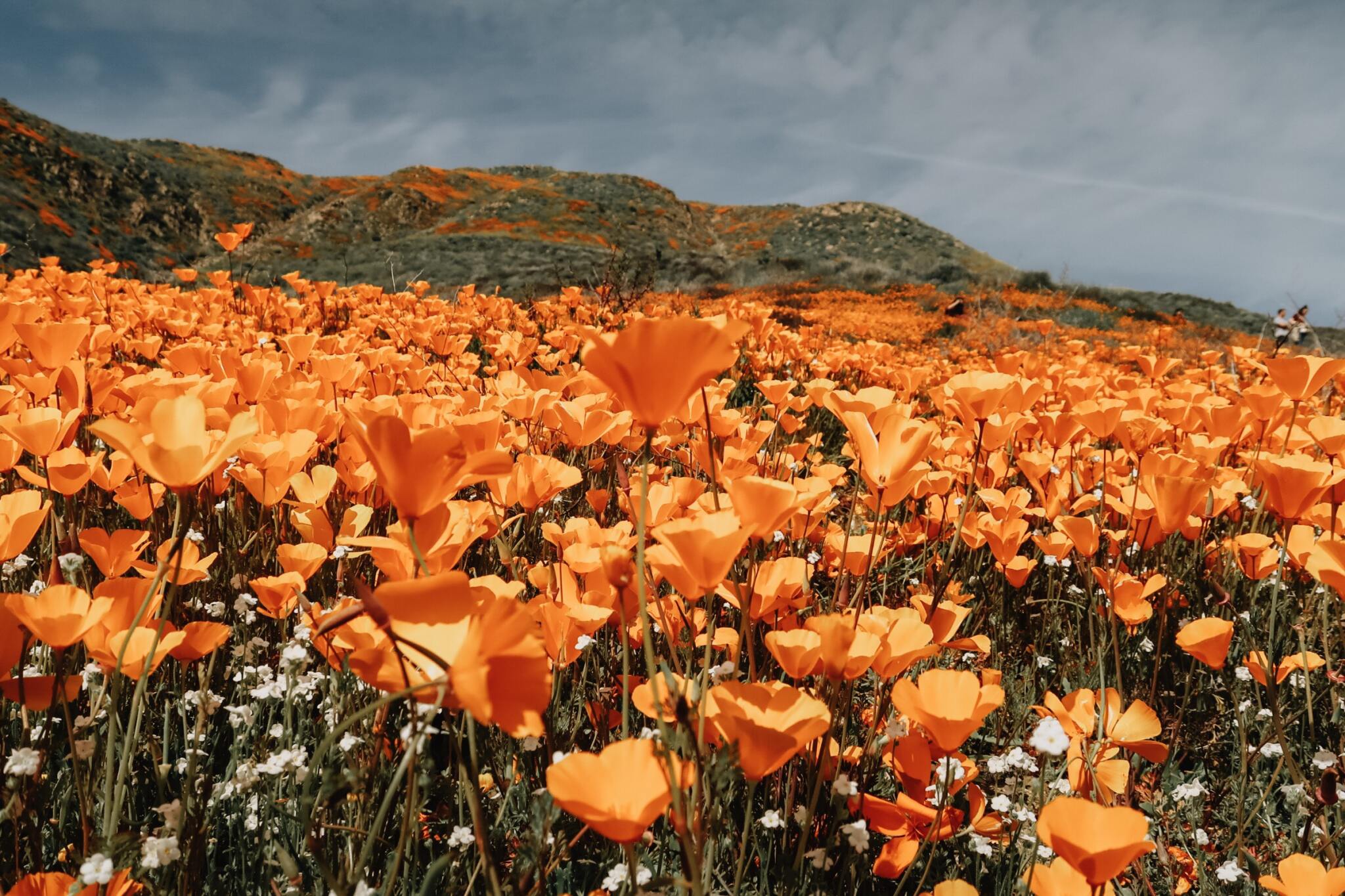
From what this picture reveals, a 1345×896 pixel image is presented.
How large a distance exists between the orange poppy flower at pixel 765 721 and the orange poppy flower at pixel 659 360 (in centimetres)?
35

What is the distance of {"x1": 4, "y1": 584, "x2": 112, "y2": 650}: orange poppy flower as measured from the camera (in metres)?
0.87

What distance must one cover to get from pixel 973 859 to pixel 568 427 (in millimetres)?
1244

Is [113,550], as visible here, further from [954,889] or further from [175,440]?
[954,889]

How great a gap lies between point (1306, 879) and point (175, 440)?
1.64m

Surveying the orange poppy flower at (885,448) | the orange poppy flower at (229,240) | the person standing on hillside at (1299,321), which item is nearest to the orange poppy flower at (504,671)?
the orange poppy flower at (885,448)

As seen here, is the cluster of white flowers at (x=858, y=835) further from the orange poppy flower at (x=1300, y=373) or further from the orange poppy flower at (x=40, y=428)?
the orange poppy flower at (x=1300, y=373)

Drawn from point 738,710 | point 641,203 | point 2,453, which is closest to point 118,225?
point 641,203

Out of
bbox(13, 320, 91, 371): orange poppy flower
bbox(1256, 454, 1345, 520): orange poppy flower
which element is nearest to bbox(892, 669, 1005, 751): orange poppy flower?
bbox(1256, 454, 1345, 520): orange poppy flower

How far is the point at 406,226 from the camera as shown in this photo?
2894 centimetres

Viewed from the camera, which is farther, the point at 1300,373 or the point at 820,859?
the point at 1300,373

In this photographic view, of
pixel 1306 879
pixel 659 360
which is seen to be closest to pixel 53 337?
pixel 659 360

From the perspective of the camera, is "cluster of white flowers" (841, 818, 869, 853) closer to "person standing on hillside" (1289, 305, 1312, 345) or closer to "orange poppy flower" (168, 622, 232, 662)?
"orange poppy flower" (168, 622, 232, 662)

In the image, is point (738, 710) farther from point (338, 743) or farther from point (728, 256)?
point (728, 256)

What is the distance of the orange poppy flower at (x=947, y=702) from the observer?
37.9 inches
